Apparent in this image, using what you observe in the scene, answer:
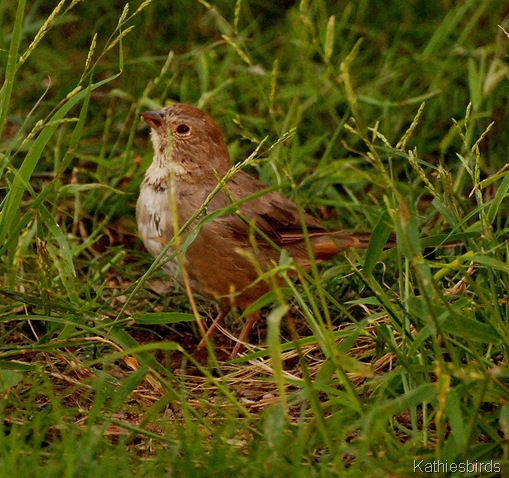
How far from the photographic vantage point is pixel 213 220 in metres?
5.00

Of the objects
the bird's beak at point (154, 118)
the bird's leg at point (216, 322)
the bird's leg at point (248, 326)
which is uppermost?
the bird's beak at point (154, 118)

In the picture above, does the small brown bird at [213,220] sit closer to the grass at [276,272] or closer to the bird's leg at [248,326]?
the bird's leg at [248,326]

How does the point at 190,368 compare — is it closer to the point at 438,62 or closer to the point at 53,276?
the point at 53,276

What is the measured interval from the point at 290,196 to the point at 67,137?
1.39m

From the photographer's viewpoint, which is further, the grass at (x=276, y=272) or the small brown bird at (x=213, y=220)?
the small brown bird at (x=213, y=220)

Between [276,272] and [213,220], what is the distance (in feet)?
5.25

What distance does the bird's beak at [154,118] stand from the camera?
17.5ft

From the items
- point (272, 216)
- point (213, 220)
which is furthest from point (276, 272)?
point (272, 216)

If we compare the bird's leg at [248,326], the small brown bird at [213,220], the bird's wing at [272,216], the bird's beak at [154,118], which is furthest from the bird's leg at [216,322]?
the bird's beak at [154,118]

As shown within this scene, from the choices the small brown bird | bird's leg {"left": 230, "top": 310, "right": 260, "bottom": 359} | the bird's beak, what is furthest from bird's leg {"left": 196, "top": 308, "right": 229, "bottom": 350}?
the bird's beak

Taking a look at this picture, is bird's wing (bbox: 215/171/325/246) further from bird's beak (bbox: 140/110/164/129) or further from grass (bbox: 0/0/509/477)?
bird's beak (bbox: 140/110/164/129)

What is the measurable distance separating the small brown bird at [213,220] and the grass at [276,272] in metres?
0.17

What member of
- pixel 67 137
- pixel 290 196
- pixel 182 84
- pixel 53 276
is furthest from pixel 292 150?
pixel 53 276

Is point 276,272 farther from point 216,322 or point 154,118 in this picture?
point 154,118
